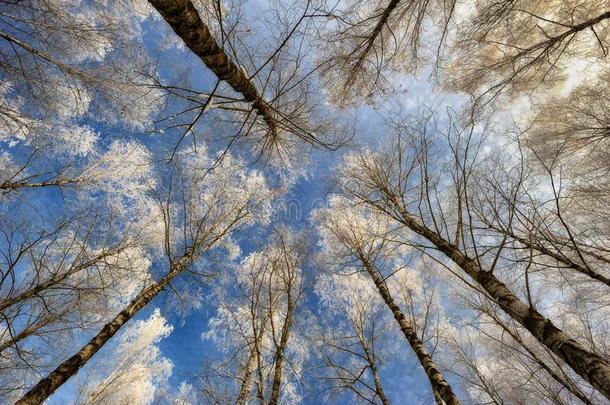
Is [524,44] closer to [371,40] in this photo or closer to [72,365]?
[371,40]

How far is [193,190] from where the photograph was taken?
6.92 metres

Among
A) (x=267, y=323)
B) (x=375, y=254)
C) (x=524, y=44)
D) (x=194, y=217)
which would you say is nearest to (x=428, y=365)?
(x=375, y=254)

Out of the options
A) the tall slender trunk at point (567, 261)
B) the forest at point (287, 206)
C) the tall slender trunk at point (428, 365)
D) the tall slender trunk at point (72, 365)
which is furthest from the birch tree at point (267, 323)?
the tall slender trunk at point (567, 261)

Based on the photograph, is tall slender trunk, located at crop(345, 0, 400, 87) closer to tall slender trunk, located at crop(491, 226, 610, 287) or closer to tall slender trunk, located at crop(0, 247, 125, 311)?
tall slender trunk, located at crop(491, 226, 610, 287)

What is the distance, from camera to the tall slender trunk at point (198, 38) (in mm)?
2338

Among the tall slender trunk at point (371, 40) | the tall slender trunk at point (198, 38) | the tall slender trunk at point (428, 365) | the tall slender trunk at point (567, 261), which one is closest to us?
the tall slender trunk at point (198, 38)

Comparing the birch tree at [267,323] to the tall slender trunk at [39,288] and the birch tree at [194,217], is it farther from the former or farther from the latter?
the tall slender trunk at [39,288]

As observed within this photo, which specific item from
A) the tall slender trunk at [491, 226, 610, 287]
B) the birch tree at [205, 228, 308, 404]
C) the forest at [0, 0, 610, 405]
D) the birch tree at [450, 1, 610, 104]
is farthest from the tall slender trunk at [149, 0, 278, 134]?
the birch tree at [205, 228, 308, 404]

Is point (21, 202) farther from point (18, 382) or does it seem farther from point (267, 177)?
point (267, 177)

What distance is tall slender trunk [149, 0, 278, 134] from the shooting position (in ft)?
7.67

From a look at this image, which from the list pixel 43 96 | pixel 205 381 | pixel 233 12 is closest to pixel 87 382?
pixel 205 381

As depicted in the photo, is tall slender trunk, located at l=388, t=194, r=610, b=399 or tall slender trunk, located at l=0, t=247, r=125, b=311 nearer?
tall slender trunk, located at l=388, t=194, r=610, b=399

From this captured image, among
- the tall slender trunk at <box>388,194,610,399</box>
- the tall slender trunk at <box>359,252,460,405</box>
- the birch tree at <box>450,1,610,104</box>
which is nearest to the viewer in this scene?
the tall slender trunk at <box>388,194,610,399</box>

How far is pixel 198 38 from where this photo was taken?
8.75ft
